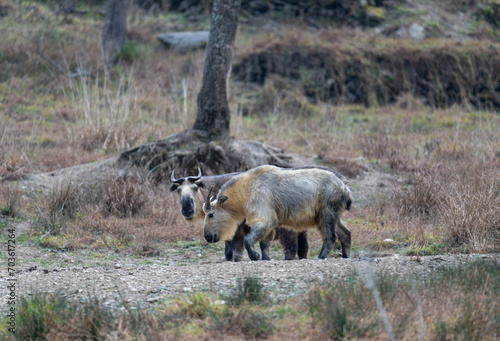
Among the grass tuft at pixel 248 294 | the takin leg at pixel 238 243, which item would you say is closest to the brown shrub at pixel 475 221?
the takin leg at pixel 238 243

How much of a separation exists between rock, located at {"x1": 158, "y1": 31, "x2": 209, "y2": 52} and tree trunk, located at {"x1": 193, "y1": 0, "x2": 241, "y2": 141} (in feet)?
32.4

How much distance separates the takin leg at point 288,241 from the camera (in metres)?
7.46

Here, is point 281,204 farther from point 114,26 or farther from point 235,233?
point 114,26

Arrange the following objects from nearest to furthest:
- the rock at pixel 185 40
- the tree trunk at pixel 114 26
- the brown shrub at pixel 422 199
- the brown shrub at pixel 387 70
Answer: the brown shrub at pixel 422 199 → the brown shrub at pixel 387 70 → the tree trunk at pixel 114 26 → the rock at pixel 185 40

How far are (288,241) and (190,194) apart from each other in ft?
4.79

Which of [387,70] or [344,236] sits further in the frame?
[387,70]

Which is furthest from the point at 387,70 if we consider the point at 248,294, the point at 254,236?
the point at 248,294

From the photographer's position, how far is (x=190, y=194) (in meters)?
7.56

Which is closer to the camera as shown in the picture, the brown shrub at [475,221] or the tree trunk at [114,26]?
the brown shrub at [475,221]

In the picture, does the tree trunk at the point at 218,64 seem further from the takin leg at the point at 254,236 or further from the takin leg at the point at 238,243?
the takin leg at the point at 254,236

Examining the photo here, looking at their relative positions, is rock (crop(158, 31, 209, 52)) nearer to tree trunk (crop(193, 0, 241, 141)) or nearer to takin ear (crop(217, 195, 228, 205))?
tree trunk (crop(193, 0, 241, 141))

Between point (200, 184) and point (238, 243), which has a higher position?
point (200, 184)

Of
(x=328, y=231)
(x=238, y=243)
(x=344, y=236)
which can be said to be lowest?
(x=238, y=243)

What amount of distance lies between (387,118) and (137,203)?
9.54 m
